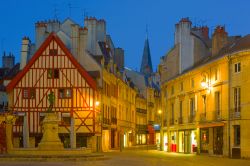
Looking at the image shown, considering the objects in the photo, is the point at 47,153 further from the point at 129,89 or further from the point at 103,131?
the point at 129,89

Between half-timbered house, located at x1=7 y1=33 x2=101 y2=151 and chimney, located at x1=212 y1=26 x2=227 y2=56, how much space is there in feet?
40.3

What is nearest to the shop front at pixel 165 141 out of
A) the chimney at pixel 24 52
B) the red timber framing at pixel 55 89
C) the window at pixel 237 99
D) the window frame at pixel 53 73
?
the red timber framing at pixel 55 89

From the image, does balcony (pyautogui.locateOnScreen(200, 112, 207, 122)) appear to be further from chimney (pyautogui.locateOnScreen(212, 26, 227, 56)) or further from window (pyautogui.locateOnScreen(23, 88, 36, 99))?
window (pyautogui.locateOnScreen(23, 88, 36, 99))

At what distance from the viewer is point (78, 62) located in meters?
52.4

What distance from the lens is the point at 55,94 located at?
5100 centimetres

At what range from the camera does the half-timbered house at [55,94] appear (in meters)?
50.6

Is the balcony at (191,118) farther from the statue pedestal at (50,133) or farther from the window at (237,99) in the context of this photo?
the statue pedestal at (50,133)

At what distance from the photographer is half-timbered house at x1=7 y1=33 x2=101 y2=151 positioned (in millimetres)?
50625

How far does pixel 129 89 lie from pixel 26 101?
24841 millimetres

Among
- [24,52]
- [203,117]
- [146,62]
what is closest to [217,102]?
[203,117]

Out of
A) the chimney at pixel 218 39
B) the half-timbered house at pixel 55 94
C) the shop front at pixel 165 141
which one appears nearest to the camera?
the chimney at pixel 218 39

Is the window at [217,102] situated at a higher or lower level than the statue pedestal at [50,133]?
higher

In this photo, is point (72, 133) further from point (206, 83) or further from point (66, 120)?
point (206, 83)

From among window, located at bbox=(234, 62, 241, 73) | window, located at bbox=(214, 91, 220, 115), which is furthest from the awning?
window, located at bbox=(234, 62, 241, 73)
